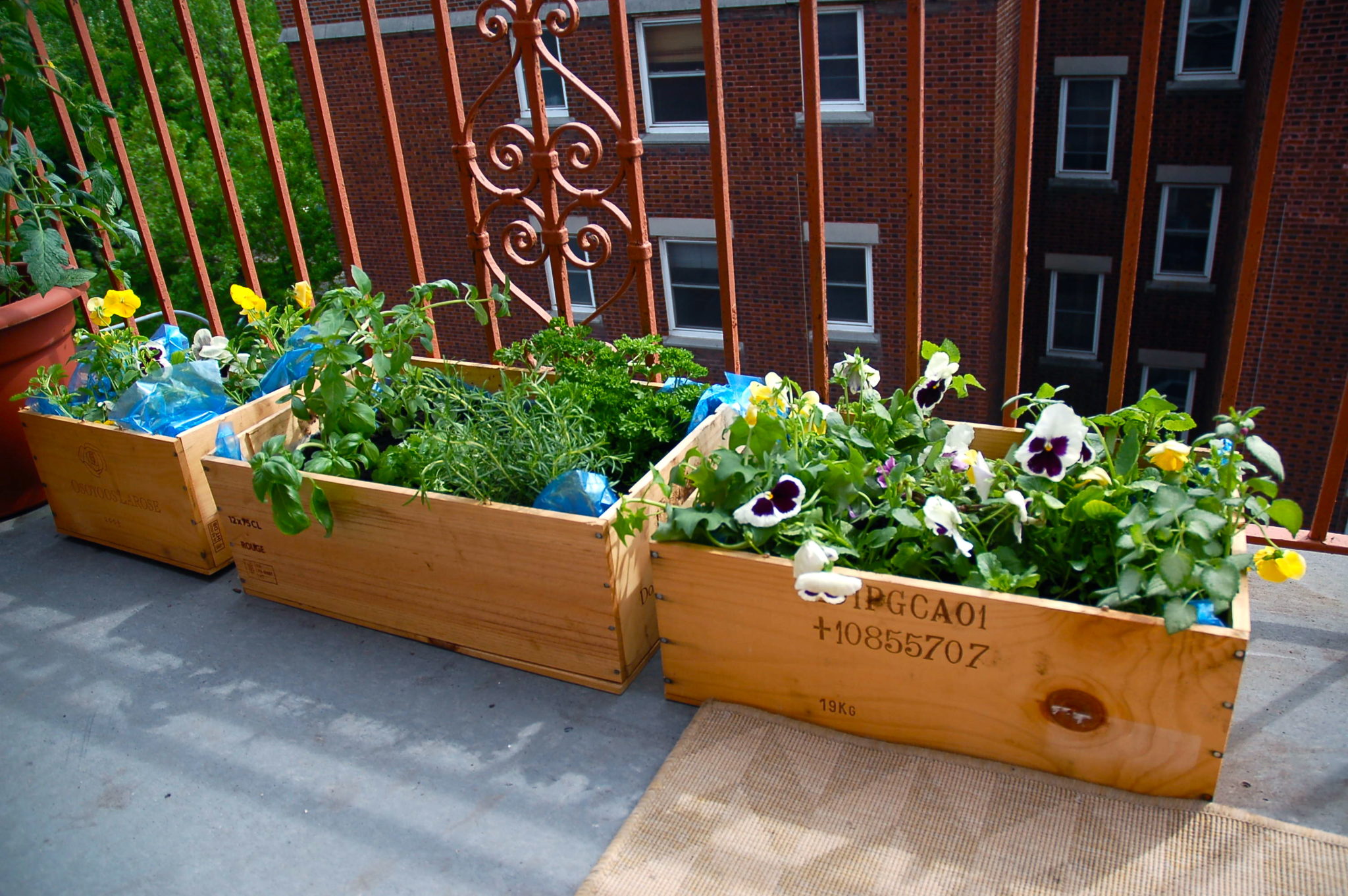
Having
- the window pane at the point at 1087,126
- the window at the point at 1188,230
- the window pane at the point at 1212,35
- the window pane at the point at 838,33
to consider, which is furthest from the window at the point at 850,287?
the window pane at the point at 1212,35

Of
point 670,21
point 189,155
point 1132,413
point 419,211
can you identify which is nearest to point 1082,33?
point 670,21

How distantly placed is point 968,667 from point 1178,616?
12.2 inches

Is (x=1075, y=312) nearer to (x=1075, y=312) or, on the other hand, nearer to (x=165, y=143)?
(x=1075, y=312)

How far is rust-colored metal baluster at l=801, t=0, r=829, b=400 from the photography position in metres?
1.74

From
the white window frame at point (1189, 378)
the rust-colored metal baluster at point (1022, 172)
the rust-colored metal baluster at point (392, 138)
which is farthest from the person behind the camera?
the white window frame at point (1189, 378)

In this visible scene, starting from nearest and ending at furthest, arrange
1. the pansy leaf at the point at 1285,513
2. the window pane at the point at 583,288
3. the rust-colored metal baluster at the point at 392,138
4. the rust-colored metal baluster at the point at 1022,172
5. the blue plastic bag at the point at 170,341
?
1. the pansy leaf at the point at 1285,513
2. the rust-colored metal baluster at the point at 1022,172
3. the rust-colored metal baluster at the point at 392,138
4. the blue plastic bag at the point at 170,341
5. the window pane at the point at 583,288

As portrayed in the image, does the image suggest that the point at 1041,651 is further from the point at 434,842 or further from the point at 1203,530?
the point at 434,842

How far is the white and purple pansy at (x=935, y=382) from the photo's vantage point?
67.4 inches

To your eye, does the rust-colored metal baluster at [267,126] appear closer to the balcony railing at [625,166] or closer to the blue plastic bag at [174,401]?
the balcony railing at [625,166]

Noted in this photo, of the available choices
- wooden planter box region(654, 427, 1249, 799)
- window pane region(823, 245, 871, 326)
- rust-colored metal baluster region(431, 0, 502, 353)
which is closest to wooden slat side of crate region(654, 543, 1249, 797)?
wooden planter box region(654, 427, 1249, 799)

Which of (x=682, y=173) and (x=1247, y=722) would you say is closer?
(x=1247, y=722)

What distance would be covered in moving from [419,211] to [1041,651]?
15102 mm

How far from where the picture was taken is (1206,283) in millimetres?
13773

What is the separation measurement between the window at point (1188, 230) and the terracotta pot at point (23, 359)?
1447cm
